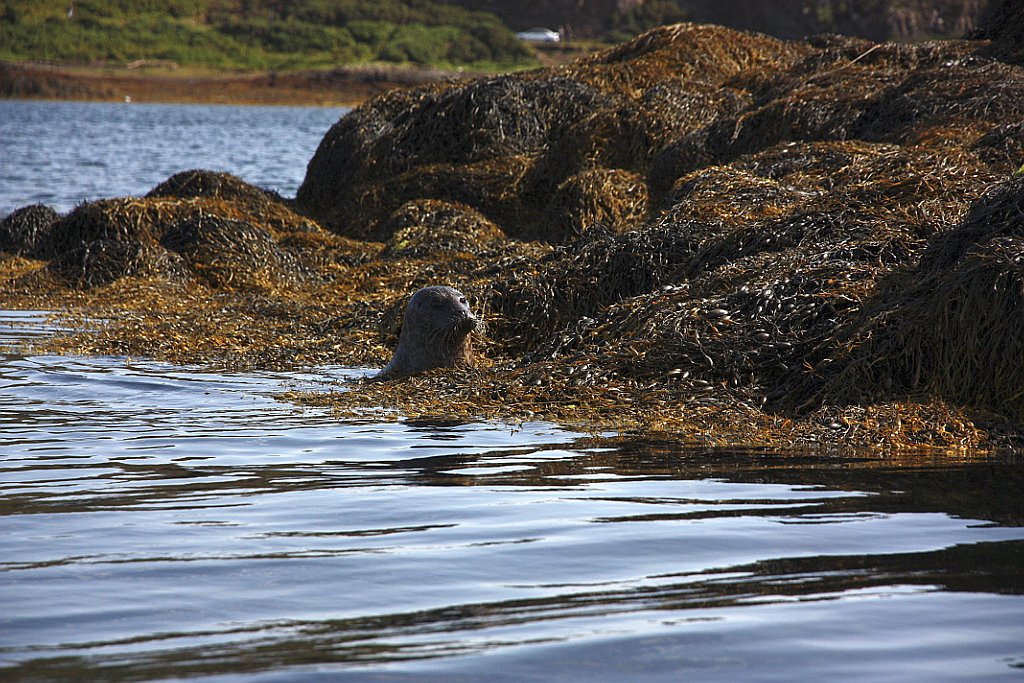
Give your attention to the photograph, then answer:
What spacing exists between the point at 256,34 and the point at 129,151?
65.3 meters

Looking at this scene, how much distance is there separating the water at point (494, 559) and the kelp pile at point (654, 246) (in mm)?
910

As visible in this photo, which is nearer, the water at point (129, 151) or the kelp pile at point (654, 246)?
the kelp pile at point (654, 246)

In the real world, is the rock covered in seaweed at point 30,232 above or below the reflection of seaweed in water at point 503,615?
below

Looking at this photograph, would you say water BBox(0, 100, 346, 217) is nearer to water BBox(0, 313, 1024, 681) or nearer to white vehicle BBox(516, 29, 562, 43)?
water BBox(0, 313, 1024, 681)

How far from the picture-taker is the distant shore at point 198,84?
3551 inches

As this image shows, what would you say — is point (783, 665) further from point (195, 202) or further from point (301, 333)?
point (195, 202)

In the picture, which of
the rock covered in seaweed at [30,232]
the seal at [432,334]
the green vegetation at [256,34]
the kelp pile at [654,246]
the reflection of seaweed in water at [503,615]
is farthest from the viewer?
the green vegetation at [256,34]

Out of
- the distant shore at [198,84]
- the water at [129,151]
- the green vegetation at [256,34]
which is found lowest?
the water at [129,151]

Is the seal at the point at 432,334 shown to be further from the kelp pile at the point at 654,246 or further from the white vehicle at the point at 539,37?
the white vehicle at the point at 539,37

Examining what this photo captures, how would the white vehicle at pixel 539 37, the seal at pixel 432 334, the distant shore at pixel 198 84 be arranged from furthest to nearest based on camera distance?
the white vehicle at pixel 539 37 → the distant shore at pixel 198 84 → the seal at pixel 432 334

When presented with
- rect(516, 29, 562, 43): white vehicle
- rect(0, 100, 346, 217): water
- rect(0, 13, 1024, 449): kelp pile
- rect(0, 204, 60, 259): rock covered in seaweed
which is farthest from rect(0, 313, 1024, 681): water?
rect(516, 29, 562, 43): white vehicle

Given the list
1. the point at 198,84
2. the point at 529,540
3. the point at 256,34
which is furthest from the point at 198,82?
the point at 529,540

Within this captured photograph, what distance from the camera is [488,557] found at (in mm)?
3932

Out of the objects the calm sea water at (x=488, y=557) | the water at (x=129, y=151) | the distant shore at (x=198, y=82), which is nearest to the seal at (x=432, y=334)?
the calm sea water at (x=488, y=557)
